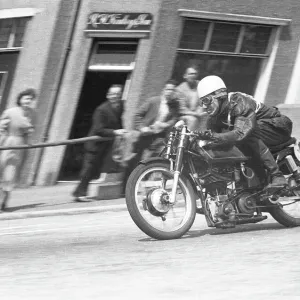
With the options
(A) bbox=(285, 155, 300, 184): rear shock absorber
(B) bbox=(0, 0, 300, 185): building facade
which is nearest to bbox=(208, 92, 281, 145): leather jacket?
(A) bbox=(285, 155, 300, 184): rear shock absorber

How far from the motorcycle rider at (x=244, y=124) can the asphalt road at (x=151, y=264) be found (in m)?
0.73

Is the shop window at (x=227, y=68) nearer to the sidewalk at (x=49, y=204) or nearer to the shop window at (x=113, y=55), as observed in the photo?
the shop window at (x=113, y=55)

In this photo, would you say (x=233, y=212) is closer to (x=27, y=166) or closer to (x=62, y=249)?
(x=62, y=249)

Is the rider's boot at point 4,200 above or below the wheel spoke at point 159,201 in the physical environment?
below

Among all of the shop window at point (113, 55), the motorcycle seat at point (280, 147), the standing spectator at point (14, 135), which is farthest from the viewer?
the shop window at point (113, 55)

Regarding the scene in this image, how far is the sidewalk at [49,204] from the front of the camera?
13.1 m

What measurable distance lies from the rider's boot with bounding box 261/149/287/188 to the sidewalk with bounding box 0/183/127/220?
3938mm

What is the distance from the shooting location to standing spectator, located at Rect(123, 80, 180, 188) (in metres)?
14.5

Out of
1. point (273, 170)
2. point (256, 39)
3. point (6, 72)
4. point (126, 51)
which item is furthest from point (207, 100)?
point (6, 72)

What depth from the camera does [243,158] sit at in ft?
31.5

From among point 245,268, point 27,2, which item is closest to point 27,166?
point 27,2

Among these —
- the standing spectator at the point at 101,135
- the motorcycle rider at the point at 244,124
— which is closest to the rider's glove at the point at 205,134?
the motorcycle rider at the point at 244,124

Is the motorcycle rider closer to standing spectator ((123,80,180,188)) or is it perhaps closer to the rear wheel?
the rear wheel

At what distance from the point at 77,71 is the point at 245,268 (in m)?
11.4
